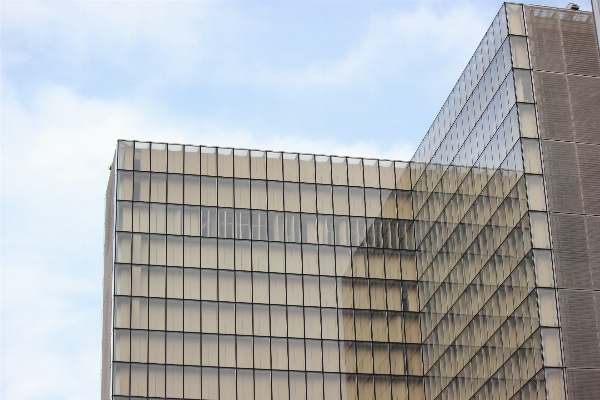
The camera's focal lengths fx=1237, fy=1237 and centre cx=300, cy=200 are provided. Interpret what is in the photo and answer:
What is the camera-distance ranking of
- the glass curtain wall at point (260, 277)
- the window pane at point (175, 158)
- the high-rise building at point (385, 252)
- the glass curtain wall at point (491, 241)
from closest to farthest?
the glass curtain wall at point (491, 241)
the high-rise building at point (385, 252)
the glass curtain wall at point (260, 277)
the window pane at point (175, 158)

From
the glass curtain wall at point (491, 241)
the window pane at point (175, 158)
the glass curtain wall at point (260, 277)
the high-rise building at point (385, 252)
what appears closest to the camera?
the glass curtain wall at point (491, 241)

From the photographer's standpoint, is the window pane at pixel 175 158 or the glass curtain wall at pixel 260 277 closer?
the glass curtain wall at pixel 260 277

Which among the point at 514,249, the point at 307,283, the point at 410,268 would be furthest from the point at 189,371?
the point at 514,249

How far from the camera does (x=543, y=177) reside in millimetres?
65500

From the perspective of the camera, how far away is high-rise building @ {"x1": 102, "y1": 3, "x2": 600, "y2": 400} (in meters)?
65.3

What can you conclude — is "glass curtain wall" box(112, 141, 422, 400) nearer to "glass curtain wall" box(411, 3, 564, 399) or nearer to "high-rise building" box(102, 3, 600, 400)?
"high-rise building" box(102, 3, 600, 400)

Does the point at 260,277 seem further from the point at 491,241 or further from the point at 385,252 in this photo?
the point at 491,241

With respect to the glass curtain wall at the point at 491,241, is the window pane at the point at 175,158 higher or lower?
higher

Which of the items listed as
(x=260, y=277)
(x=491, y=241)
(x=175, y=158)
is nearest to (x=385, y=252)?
(x=260, y=277)

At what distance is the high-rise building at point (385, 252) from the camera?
6531 cm

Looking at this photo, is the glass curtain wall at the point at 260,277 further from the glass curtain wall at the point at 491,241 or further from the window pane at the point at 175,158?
the glass curtain wall at the point at 491,241

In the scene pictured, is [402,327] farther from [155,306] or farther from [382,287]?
[155,306]

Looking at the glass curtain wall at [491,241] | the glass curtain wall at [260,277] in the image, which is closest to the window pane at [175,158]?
the glass curtain wall at [260,277]

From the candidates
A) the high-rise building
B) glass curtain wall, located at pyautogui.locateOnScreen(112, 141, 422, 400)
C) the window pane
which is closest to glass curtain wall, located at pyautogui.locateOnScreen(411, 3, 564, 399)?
the high-rise building
